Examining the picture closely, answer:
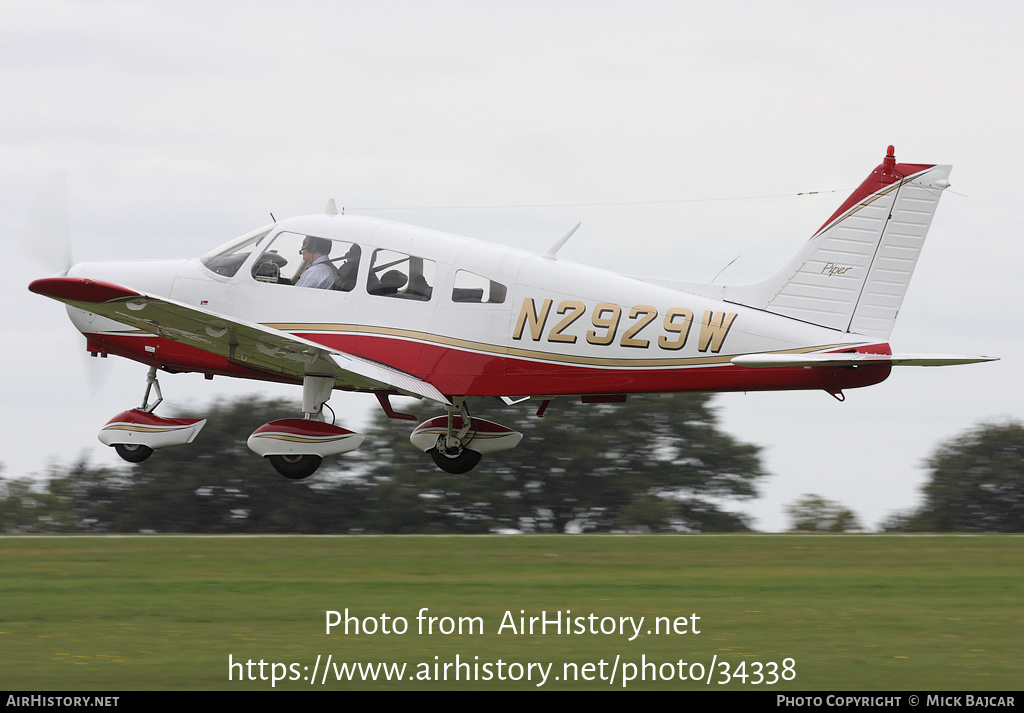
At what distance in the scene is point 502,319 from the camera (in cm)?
1380

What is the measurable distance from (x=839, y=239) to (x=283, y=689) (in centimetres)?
769

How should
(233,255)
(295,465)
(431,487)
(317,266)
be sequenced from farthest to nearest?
(431,487) < (233,255) < (295,465) < (317,266)

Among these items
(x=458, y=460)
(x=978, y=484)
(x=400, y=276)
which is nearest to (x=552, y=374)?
(x=400, y=276)

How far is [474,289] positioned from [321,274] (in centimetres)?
171

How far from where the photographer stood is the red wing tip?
12.3 m

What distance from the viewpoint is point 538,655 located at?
10.0m

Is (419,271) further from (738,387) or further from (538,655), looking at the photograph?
(538,655)

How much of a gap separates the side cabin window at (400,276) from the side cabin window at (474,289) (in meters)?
0.29

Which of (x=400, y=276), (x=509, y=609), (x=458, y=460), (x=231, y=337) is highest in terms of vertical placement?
(x=400, y=276)

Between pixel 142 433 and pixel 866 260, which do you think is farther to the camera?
pixel 142 433

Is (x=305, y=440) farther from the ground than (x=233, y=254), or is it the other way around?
(x=233, y=254)

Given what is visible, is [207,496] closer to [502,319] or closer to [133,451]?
[133,451]

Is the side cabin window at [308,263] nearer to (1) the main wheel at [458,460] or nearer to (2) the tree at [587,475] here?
(1) the main wheel at [458,460]
